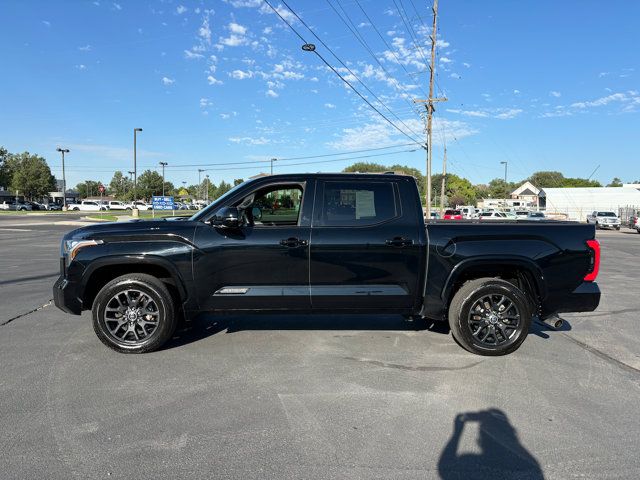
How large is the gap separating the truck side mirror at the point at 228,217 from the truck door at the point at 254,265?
0.40 feet

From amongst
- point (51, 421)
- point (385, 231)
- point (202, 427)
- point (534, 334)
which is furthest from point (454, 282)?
point (51, 421)

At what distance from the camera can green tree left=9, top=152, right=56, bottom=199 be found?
7262 centimetres

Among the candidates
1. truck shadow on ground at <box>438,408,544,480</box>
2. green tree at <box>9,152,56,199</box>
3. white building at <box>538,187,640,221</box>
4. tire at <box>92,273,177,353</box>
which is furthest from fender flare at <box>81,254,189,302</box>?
green tree at <box>9,152,56,199</box>

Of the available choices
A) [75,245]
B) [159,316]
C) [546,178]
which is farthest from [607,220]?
[546,178]

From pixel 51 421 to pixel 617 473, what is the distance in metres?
3.96

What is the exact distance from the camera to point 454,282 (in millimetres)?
4648

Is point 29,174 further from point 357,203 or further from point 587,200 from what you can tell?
point 587,200

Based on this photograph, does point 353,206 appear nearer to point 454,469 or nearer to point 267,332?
point 267,332

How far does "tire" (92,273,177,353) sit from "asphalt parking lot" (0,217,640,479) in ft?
0.57

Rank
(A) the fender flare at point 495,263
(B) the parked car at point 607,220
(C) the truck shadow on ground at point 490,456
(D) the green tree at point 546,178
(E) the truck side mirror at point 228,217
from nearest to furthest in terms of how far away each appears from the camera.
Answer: (C) the truck shadow on ground at point 490,456
(E) the truck side mirror at point 228,217
(A) the fender flare at point 495,263
(B) the parked car at point 607,220
(D) the green tree at point 546,178

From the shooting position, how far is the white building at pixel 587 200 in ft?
183

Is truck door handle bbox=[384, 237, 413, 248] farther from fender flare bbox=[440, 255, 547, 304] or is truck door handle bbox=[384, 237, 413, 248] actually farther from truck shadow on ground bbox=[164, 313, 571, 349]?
truck shadow on ground bbox=[164, 313, 571, 349]

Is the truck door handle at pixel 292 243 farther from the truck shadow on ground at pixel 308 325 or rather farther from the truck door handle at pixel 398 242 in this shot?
the truck shadow on ground at pixel 308 325

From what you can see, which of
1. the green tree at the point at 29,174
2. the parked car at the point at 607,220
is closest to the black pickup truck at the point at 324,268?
the parked car at the point at 607,220
